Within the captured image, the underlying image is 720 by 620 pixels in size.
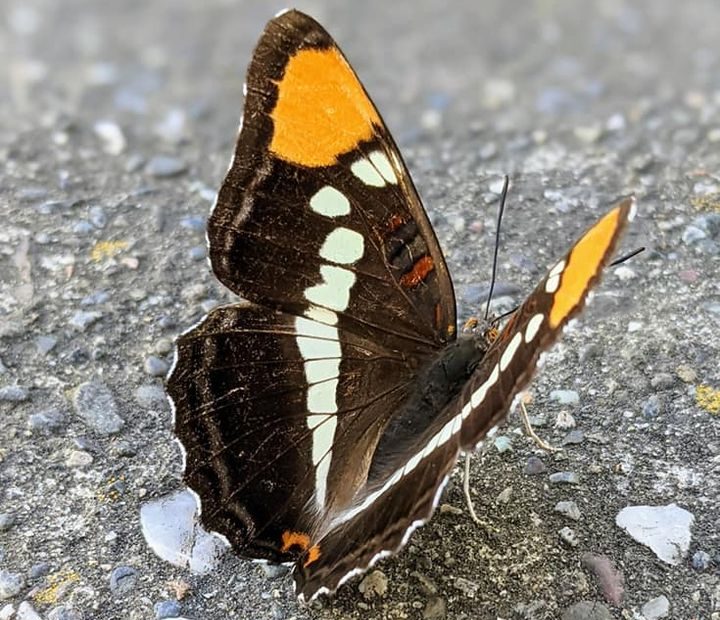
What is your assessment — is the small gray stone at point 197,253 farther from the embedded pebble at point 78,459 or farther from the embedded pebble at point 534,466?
the embedded pebble at point 534,466

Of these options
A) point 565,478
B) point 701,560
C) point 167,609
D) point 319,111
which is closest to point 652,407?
point 565,478

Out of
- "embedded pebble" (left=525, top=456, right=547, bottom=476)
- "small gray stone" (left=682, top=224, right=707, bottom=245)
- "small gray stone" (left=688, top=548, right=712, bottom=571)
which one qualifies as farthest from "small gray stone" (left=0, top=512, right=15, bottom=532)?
"small gray stone" (left=682, top=224, right=707, bottom=245)

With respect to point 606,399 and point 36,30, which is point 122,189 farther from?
point 36,30

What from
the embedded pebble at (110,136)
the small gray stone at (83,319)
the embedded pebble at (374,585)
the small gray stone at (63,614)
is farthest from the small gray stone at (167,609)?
the embedded pebble at (110,136)

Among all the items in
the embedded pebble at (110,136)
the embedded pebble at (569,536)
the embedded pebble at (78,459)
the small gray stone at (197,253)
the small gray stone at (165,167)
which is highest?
the embedded pebble at (110,136)

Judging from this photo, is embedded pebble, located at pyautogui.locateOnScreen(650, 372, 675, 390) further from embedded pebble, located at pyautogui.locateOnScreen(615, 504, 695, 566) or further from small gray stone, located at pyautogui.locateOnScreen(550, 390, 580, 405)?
embedded pebble, located at pyautogui.locateOnScreen(615, 504, 695, 566)
